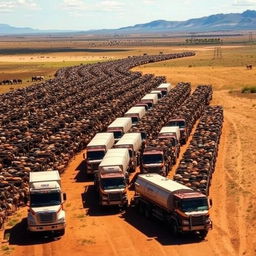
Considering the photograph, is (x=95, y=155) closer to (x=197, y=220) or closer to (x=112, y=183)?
(x=112, y=183)

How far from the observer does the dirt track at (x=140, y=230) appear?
35.0 meters

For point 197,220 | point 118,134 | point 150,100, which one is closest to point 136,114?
point 118,134

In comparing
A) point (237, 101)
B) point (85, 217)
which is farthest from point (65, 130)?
point (237, 101)

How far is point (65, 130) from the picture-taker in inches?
2566

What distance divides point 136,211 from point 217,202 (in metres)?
6.72

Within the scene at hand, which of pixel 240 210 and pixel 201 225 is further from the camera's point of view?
pixel 240 210

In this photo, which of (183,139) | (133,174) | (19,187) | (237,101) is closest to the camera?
(19,187)

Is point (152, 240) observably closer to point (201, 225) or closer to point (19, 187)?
point (201, 225)

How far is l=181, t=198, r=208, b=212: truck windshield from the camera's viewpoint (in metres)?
36.1

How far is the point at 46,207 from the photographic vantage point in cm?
3681

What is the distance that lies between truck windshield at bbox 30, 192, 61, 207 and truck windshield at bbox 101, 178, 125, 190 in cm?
548

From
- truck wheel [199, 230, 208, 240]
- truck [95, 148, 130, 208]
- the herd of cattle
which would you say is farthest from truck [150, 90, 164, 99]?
truck wheel [199, 230, 208, 240]

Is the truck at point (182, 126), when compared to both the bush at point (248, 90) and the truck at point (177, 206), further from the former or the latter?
the bush at point (248, 90)

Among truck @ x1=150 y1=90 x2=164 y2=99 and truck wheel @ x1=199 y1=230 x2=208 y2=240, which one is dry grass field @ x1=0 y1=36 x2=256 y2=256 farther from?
truck @ x1=150 y1=90 x2=164 y2=99
